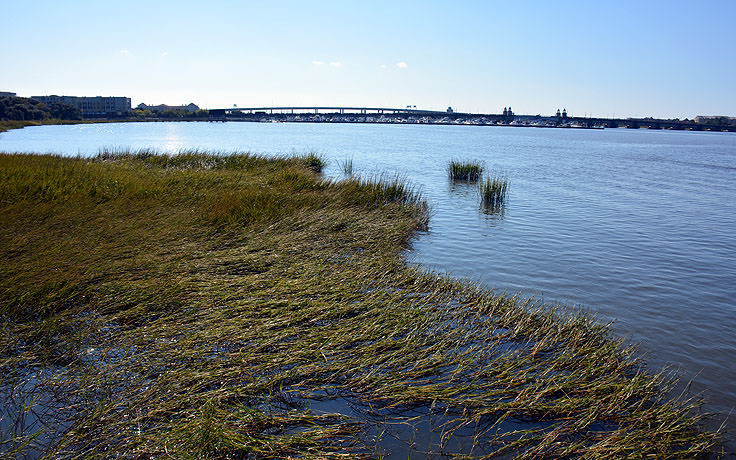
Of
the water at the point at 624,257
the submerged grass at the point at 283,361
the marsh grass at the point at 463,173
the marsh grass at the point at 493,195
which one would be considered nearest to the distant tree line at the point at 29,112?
the marsh grass at the point at 463,173

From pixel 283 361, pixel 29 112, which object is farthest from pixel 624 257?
pixel 29 112

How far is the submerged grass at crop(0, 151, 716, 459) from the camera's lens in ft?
17.2

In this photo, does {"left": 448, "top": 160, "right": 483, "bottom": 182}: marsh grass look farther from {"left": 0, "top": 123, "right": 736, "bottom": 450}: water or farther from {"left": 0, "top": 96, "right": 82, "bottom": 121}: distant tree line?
{"left": 0, "top": 96, "right": 82, "bottom": 121}: distant tree line

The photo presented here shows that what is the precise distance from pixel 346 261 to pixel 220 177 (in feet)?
35.5

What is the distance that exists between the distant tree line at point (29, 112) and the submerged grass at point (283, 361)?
126172 mm

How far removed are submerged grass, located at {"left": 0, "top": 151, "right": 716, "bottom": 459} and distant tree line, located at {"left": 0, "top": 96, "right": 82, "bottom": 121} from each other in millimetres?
126172

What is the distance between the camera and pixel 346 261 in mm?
10711

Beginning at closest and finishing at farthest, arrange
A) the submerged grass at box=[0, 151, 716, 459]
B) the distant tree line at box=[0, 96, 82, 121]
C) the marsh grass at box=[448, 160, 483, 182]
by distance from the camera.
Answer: the submerged grass at box=[0, 151, 716, 459], the marsh grass at box=[448, 160, 483, 182], the distant tree line at box=[0, 96, 82, 121]

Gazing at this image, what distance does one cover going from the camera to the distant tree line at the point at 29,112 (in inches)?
4357

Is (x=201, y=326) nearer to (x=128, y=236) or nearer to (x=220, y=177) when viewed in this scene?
(x=128, y=236)

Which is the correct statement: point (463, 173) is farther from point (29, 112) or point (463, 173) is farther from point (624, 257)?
point (29, 112)

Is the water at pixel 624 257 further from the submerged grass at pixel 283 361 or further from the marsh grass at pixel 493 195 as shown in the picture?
the submerged grass at pixel 283 361

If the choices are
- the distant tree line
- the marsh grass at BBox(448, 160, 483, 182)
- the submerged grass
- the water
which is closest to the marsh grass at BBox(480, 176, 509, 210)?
the water

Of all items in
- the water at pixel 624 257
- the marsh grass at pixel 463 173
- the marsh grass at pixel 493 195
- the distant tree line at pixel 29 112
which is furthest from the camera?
the distant tree line at pixel 29 112
